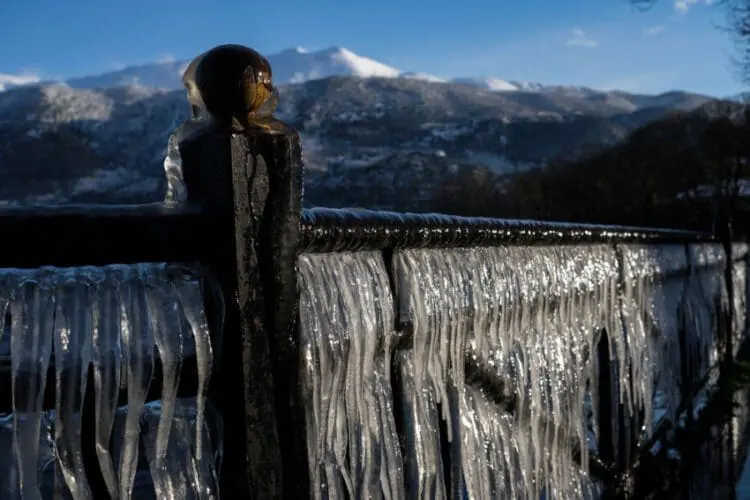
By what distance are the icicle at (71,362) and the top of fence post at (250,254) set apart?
238mm

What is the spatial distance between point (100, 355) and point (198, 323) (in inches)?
7.1

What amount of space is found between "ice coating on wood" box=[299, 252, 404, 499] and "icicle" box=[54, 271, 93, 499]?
1.80 ft

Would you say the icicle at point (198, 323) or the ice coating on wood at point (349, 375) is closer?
the icicle at point (198, 323)

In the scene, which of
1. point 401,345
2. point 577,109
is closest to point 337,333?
point 401,345

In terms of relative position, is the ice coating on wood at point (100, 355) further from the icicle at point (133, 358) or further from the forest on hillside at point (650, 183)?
the forest on hillside at point (650, 183)

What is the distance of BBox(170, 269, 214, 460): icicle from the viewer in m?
1.46

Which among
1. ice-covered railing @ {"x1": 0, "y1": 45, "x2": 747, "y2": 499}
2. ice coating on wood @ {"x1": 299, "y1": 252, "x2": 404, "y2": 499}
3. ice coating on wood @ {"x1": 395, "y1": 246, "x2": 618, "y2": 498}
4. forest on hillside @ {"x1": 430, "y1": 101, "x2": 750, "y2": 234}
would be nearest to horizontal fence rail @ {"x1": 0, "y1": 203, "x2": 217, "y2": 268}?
ice-covered railing @ {"x1": 0, "y1": 45, "x2": 747, "y2": 499}

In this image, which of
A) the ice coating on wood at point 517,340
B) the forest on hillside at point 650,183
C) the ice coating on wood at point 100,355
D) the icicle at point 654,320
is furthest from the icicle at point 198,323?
the forest on hillside at point 650,183

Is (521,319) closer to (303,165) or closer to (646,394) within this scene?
(303,165)

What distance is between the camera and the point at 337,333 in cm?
200

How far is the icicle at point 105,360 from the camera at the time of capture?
4.48 ft

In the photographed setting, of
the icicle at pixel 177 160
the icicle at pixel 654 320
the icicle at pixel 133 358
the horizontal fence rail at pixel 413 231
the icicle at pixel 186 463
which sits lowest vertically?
the icicle at pixel 654 320

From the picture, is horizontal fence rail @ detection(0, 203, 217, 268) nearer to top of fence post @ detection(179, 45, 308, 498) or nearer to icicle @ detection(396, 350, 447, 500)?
top of fence post @ detection(179, 45, 308, 498)

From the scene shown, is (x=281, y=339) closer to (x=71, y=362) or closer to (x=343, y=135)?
(x=71, y=362)
